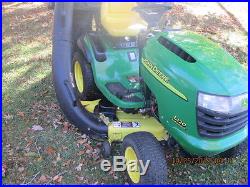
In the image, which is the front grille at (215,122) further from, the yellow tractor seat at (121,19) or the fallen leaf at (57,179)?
the yellow tractor seat at (121,19)

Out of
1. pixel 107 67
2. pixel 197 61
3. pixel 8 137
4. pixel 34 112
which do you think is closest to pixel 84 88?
pixel 107 67

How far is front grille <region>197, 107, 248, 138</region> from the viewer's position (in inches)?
87.5

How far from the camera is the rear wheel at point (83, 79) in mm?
3332

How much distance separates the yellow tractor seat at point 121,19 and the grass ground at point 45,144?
3.28 feet

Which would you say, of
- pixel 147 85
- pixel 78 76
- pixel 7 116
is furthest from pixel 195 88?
pixel 7 116

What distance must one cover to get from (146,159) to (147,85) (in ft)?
1.97

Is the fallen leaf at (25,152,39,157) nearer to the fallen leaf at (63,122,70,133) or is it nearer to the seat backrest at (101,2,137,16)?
the fallen leaf at (63,122,70,133)

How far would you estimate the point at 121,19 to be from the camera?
10.7 ft

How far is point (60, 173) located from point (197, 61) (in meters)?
1.38

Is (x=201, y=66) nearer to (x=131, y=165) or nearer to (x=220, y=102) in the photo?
(x=220, y=102)

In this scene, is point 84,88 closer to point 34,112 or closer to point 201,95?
point 34,112

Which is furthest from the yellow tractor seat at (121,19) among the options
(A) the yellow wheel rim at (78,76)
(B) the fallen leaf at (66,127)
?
(B) the fallen leaf at (66,127)

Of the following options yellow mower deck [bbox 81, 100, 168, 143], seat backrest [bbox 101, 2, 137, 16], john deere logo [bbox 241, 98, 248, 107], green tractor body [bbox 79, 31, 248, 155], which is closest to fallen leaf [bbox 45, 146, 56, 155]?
yellow mower deck [bbox 81, 100, 168, 143]

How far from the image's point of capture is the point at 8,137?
321cm
